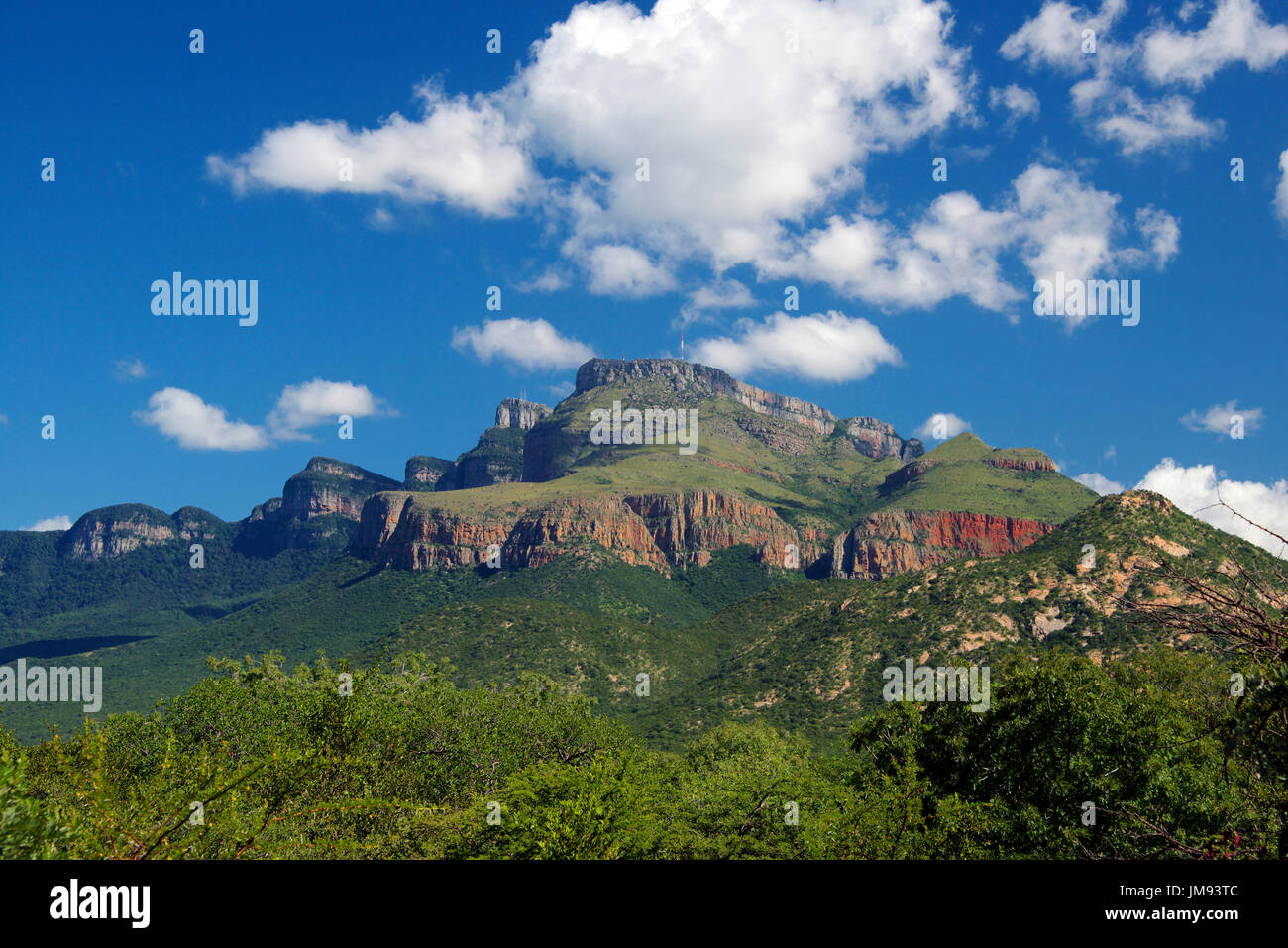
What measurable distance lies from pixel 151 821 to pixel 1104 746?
27.8m

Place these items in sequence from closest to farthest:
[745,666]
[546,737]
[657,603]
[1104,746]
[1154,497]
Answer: [1104,746] → [546,737] → [1154,497] → [745,666] → [657,603]

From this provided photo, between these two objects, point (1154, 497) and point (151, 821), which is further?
point (1154, 497)

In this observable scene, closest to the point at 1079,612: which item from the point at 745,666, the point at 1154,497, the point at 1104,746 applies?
the point at 1154,497

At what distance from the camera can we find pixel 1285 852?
657cm

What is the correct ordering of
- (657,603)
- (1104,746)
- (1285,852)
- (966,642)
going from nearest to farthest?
1. (1285,852)
2. (1104,746)
3. (966,642)
4. (657,603)

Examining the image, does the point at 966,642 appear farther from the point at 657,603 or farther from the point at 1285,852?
the point at 657,603

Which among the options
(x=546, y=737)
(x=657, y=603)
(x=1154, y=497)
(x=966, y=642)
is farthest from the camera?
(x=657, y=603)

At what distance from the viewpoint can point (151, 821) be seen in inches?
523
